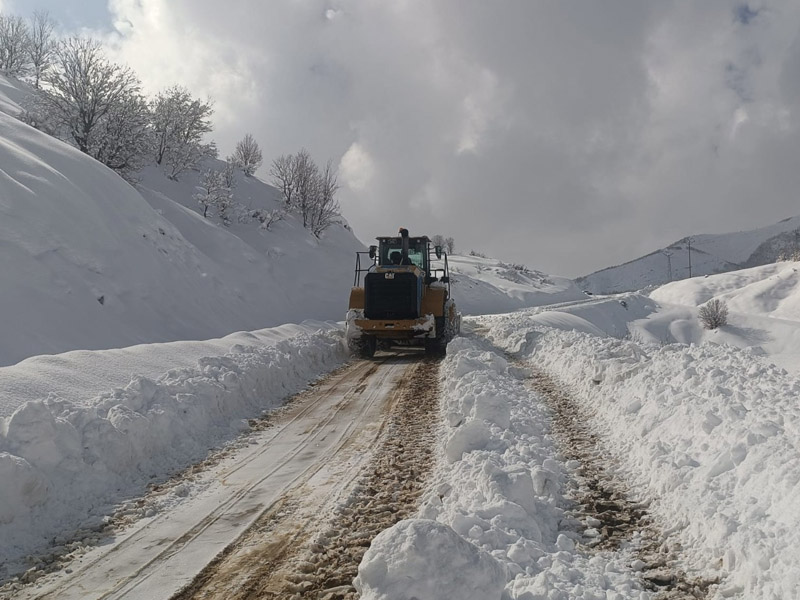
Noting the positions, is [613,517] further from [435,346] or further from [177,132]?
[177,132]

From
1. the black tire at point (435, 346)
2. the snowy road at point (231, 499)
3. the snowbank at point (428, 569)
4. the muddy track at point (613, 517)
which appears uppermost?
the black tire at point (435, 346)

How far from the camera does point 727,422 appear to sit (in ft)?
16.9

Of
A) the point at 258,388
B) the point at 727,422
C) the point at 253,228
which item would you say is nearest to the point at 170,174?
the point at 253,228

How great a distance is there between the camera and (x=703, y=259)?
17838 cm

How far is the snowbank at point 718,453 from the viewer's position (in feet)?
11.0

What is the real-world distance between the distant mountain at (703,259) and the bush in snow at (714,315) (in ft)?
388

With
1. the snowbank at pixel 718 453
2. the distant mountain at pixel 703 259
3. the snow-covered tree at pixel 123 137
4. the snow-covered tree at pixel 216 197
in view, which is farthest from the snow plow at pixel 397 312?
the distant mountain at pixel 703 259

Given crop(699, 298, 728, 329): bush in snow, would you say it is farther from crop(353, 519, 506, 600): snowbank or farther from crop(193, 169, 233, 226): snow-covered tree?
crop(353, 519, 506, 600): snowbank

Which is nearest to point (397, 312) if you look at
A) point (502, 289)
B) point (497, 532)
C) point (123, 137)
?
point (497, 532)

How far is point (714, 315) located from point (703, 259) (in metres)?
157

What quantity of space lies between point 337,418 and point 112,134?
22.9 m

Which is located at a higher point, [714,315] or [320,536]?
[714,315]

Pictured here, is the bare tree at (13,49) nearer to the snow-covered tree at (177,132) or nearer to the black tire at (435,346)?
the snow-covered tree at (177,132)

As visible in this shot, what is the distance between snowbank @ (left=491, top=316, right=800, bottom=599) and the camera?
337 cm
